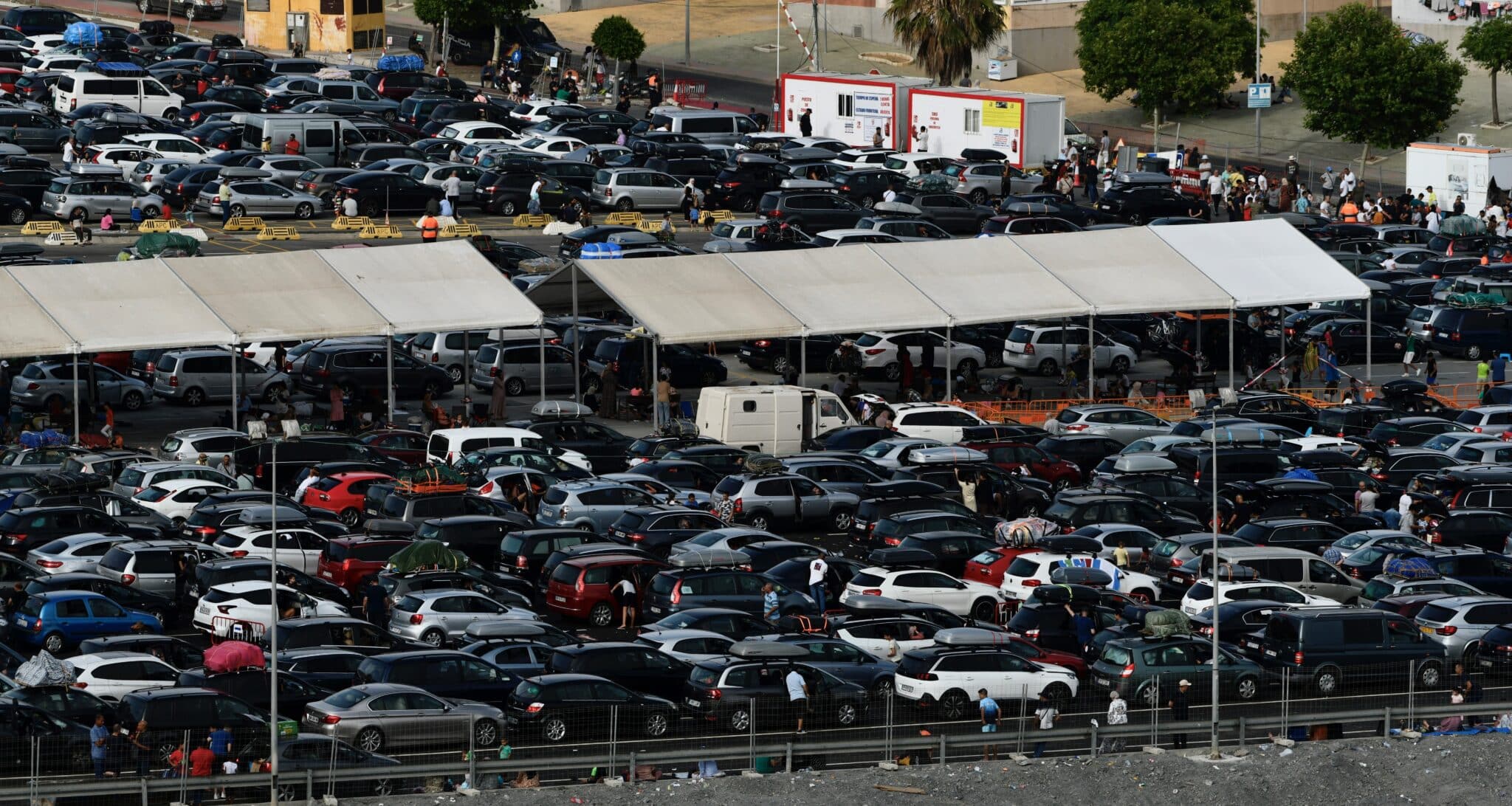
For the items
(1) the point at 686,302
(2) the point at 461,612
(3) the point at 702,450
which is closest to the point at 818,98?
(1) the point at 686,302

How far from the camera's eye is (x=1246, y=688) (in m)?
36.2

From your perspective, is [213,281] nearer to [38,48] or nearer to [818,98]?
[818,98]

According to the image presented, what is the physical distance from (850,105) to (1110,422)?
39.1 meters

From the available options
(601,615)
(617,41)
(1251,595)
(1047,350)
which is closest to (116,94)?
(617,41)

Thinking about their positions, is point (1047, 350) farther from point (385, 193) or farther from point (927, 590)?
point (385, 193)

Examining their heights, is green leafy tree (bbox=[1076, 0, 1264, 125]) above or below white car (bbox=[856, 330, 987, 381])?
above

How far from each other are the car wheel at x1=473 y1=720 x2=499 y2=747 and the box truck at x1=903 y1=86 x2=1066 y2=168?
181ft

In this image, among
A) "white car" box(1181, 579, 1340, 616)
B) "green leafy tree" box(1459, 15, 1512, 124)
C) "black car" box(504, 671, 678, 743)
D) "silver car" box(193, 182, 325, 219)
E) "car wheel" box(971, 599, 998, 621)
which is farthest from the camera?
"green leafy tree" box(1459, 15, 1512, 124)

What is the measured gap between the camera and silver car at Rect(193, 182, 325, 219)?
239 feet

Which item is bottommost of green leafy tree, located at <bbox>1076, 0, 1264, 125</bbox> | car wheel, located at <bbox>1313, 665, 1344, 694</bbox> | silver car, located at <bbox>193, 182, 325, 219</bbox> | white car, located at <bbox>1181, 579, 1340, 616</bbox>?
car wheel, located at <bbox>1313, 665, 1344, 694</bbox>

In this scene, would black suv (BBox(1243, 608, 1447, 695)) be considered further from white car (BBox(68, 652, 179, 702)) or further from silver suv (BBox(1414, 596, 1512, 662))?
white car (BBox(68, 652, 179, 702))

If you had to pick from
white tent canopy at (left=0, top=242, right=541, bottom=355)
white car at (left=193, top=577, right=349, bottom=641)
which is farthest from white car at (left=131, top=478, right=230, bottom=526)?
white car at (left=193, top=577, right=349, bottom=641)

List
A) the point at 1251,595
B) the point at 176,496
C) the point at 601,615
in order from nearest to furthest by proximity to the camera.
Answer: the point at 601,615 < the point at 1251,595 < the point at 176,496

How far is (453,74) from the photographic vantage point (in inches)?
4134
